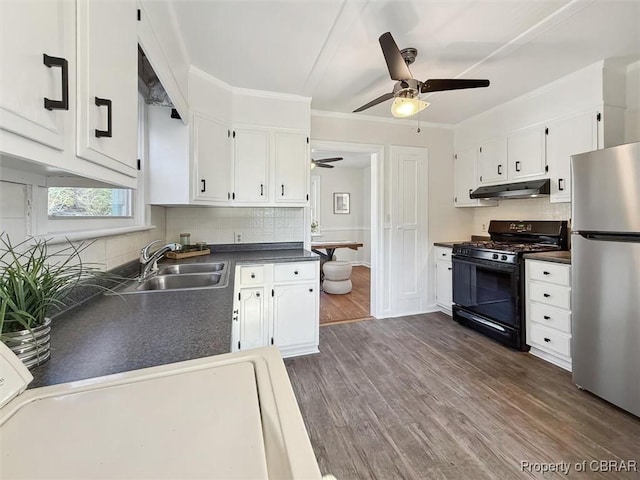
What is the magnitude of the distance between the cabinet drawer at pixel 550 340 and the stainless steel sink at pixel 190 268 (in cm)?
276

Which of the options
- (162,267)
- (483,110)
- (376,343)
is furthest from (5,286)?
(483,110)

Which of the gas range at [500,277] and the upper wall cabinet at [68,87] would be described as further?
the gas range at [500,277]

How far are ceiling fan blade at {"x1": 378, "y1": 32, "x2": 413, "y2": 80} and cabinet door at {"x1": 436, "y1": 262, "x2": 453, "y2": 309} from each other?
236 cm

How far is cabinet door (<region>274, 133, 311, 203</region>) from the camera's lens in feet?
9.20

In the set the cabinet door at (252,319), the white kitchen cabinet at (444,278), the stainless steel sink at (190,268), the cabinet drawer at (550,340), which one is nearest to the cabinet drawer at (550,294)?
the cabinet drawer at (550,340)

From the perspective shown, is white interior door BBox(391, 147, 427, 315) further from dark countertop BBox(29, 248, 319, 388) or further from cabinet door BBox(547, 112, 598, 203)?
dark countertop BBox(29, 248, 319, 388)

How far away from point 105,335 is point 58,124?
64 cm

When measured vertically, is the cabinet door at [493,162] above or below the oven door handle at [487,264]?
above

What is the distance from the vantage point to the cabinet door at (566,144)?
2372 mm

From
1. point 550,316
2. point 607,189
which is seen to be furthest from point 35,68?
point 550,316

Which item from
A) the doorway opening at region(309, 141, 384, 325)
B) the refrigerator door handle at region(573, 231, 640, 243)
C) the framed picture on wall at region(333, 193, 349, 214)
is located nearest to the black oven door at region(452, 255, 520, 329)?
the refrigerator door handle at region(573, 231, 640, 243)

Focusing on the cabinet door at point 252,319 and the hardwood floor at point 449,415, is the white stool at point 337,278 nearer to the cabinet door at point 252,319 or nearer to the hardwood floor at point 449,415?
the hardwood floor at point 449,415

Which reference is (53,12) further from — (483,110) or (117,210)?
(483,110)

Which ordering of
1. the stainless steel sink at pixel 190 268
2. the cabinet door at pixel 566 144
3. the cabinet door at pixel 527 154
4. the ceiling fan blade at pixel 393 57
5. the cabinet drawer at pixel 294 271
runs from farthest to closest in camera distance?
1. the cabinet door at pixel 527 154
2. the cabinet drawer at pixel 294 271
3. the cabinet door at pixel 566 144
4. the stainless steel sink at pixel 190 268
5. the ceiling fan blade at pixel 393 57
